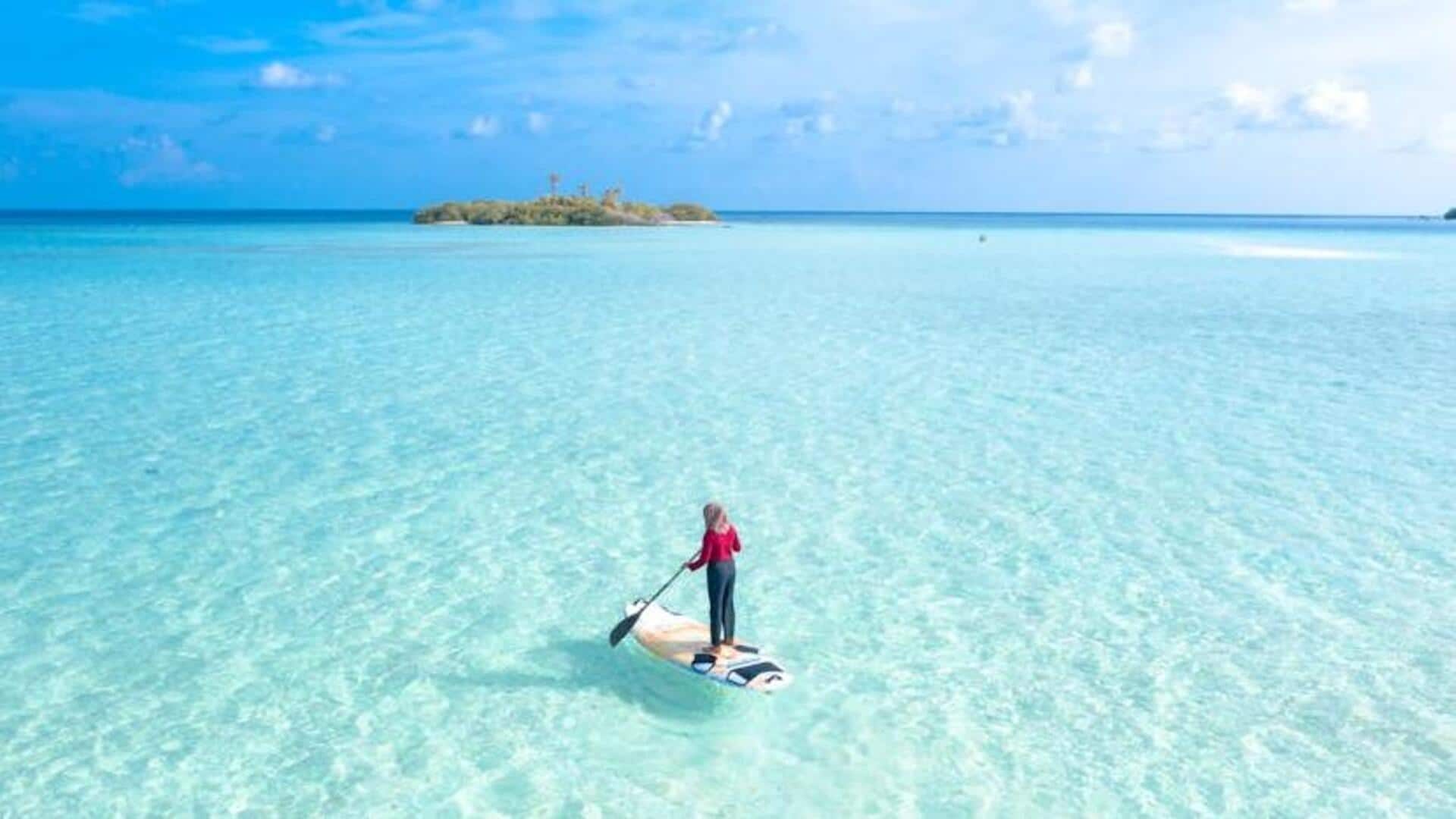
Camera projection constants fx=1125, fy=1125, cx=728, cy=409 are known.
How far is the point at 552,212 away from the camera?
14525cm

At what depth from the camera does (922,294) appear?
157ft

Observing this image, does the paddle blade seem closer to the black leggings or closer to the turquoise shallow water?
the turquoise shallow water

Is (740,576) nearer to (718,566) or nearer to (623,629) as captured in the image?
(623,629)

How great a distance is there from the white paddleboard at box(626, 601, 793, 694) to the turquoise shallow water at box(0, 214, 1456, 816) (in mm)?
307

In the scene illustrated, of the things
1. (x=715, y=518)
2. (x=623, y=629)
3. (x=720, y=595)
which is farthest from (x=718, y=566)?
(x=623, y=629)

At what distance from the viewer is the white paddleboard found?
9.42m

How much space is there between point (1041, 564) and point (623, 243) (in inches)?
3345

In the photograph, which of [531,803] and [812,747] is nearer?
[531,803]

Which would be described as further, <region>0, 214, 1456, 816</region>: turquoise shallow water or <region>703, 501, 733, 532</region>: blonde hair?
<region>703, 501, 733, 532</region>: blonde hair

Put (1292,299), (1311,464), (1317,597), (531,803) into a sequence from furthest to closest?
(1292,299), (1311,464), (1317,597), (531,803)

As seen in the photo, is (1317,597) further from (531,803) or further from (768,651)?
(531,803)

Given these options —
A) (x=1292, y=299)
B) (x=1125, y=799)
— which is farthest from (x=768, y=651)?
(x=1292, y=299)

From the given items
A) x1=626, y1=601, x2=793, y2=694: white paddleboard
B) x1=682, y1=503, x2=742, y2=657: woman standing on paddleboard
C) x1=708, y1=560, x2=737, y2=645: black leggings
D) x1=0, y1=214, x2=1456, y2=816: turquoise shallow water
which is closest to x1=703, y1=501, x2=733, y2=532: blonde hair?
x1=682, y1=503, x2=742, y2=657: woman standing on paddleboard

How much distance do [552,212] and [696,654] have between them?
459ft
